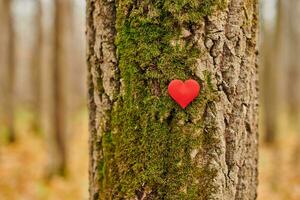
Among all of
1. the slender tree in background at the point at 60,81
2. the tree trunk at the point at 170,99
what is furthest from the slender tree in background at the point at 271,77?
the tree trunk at the point at 170,99

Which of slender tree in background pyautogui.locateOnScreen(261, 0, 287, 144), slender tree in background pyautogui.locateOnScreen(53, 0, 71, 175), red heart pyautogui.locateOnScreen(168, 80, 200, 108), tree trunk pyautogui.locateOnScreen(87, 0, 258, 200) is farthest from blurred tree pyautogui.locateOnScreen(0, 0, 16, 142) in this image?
red heart pyautogui.locateOnScreen(168, 80, 200, 108)

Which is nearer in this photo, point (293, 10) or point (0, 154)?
point (0, 154)

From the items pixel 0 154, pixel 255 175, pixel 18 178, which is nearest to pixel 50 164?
pixel 18 178

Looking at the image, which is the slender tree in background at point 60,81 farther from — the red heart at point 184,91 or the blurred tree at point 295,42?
the blurred tree at point 295,42

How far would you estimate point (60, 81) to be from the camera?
8.16m

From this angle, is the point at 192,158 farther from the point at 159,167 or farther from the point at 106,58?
the point at 106,58

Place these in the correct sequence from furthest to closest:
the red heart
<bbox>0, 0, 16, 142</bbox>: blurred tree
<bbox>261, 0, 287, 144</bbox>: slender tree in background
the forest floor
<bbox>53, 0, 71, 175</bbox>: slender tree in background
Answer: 1. <bbox>261, 0, 287, 144</bbox>: slender tree in background
2. <bbox>0, 0, 16, 142</bbox>: blurred tree
3. <bbox>53, 0, 71, 175</bbox>: slender tree in background
4. the forest floor
5. the red heart

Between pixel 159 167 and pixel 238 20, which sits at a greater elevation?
pixel 238 20

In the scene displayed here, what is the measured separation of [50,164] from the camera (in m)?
8.43

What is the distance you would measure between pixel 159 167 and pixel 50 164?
271 inches

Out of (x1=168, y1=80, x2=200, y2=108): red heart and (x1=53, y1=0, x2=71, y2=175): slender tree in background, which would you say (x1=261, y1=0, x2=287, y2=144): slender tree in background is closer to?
(x1=53, y1=0, x2=71, y2=175): slender tree in background

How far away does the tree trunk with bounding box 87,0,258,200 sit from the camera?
5.87 ft

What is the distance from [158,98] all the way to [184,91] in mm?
129

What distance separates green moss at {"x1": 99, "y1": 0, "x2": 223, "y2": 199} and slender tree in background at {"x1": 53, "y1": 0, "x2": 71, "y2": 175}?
247 inches
